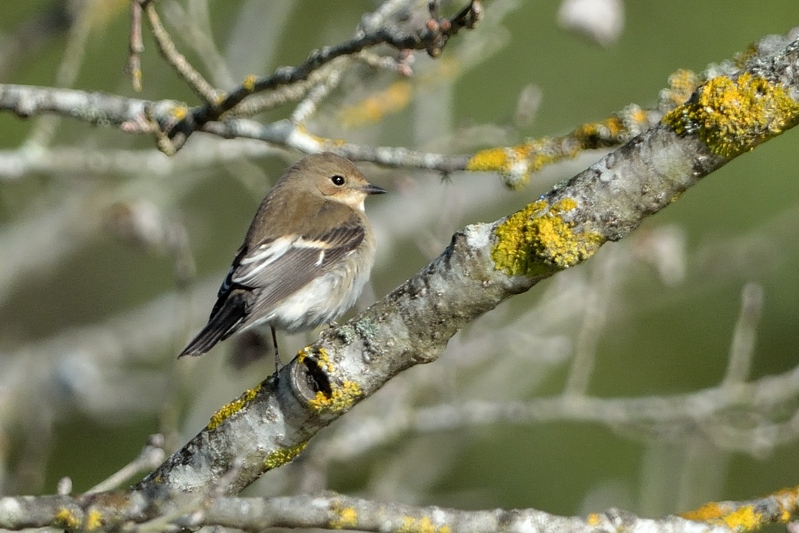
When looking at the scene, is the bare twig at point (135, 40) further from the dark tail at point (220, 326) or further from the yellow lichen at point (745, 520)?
the yellow lichen at point (745, 520)

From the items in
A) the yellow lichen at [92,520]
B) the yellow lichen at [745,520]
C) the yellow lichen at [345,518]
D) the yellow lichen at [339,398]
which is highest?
the yellow lichen at [339,398]

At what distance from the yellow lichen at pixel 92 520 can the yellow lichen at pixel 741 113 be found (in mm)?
1535

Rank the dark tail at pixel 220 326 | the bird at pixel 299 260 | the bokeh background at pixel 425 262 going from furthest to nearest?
the bokeh background at pixel 425 262 → the bird at pixel 299 260 → the dark tail at pixel 220 326

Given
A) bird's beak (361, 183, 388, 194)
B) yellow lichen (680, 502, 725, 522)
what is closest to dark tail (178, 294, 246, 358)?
bird's beak (361, 183, 388, 194)

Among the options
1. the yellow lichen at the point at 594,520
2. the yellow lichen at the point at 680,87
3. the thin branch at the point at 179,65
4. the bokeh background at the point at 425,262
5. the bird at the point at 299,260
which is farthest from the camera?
the bokeh background at the point at 425,262

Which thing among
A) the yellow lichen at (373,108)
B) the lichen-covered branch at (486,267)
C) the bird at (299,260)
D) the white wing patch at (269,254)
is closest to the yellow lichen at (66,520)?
the lichen-covered branch at (486,267)

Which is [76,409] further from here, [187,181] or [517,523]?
[517,523]

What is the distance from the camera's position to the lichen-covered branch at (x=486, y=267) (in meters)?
2.12

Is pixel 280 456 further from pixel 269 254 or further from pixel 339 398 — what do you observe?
pixel 269 254

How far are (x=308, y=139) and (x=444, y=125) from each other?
3.28 meters

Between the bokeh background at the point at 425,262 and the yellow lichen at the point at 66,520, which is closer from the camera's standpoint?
the yellow lichen at the point at 66,520

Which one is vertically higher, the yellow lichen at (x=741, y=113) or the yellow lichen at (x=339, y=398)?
the yellow lichen at (x=741, y=113)

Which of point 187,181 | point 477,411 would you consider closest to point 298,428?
point 477,411

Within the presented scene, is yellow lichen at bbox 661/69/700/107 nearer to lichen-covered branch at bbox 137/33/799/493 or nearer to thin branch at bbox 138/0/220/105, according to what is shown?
lichen-covered branch at bbox 137/33/799/493
